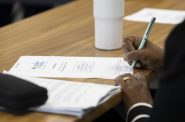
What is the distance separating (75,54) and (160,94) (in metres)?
0.61

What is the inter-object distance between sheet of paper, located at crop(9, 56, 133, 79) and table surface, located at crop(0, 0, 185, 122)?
0.04m

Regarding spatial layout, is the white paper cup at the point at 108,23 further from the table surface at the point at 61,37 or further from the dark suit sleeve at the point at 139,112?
the dark suit sleeve at the point at 139,112

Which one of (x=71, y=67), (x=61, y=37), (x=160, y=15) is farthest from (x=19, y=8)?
(x=71, y=67)

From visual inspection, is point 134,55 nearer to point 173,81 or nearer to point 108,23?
point 108,23

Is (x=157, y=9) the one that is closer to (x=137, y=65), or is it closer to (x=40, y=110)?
(x=137, y=65)

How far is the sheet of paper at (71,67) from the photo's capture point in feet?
4.31

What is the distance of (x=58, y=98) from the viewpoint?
43.5 inches

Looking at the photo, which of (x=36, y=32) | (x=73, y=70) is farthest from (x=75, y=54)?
(x=36, y=32)

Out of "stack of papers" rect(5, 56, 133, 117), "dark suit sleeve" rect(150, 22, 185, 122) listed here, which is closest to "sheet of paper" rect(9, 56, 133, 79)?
"stack of papers" rect(5, 56, 133, 117)

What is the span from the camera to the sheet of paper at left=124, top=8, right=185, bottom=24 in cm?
198

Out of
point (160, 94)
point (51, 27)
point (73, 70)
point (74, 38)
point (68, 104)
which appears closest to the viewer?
point (160, 94)

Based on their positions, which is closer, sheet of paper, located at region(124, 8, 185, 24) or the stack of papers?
the stack of papers

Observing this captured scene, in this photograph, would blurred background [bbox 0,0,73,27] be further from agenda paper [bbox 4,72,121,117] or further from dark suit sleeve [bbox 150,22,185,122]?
dark suit sleeve [bbox 150,22,185,122]

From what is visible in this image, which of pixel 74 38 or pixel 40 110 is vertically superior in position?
pixel 40 110
